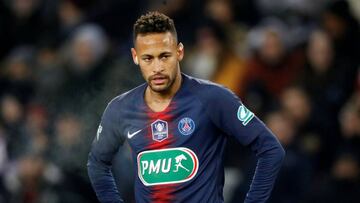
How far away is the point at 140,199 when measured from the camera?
193 inches

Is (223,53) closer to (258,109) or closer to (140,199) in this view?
(258,109)

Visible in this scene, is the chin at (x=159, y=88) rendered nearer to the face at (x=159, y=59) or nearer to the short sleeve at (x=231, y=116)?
the face at (x=159, y=59)

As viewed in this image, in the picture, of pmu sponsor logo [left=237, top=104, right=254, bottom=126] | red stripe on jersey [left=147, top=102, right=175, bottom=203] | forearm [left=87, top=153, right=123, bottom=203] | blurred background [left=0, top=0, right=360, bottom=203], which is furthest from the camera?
blurred background [left=0, top=0, right=360, bottom=203]

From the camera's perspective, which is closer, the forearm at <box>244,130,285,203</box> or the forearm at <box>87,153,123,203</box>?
the forearm at <box>244,130,285,203</box>

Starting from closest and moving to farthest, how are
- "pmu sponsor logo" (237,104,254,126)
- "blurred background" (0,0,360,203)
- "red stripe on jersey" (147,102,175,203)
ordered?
"pmu sponsor logo" (237,104,254,126) < "red stripe on jersey" (147,102,175,203) < "blurred background" (0,0,360,203)

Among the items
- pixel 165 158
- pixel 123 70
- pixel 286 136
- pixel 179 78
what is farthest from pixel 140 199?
pixel 123 70

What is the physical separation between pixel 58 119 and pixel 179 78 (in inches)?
163

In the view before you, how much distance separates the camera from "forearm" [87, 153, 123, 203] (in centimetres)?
509

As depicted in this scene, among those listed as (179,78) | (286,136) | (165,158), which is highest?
(179,78)

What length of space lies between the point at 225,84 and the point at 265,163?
3813mm

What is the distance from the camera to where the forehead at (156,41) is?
4734 mm

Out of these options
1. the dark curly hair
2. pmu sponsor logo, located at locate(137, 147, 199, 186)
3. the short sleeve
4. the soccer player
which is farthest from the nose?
pmu sponsor logo, located at locate(137, 147, 199, 186)

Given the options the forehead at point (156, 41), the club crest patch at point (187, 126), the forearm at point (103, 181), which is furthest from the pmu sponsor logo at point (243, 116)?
the forearm at point (103, 181)

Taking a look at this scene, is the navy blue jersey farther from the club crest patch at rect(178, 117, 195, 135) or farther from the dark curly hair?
the dark curly hair
